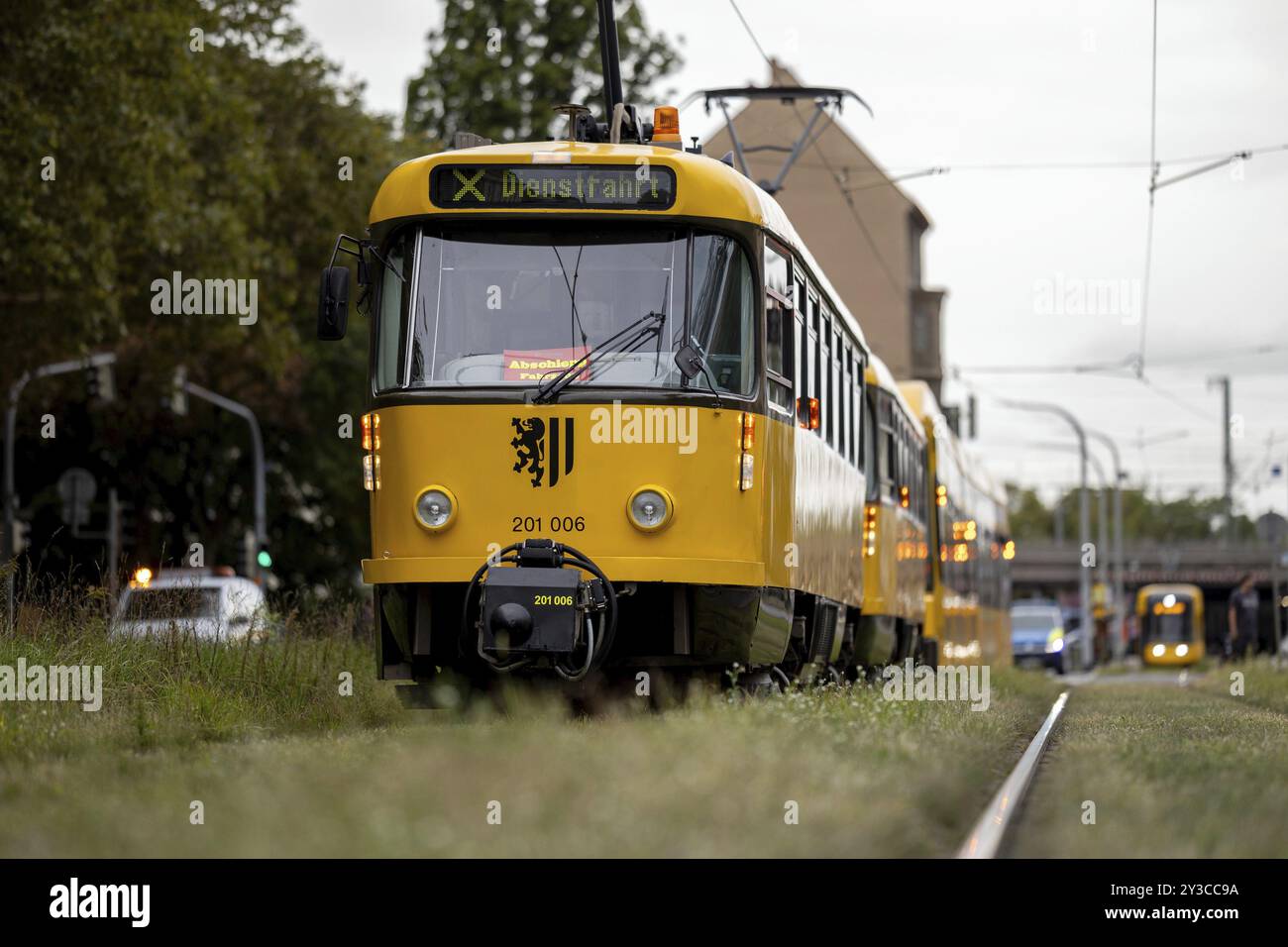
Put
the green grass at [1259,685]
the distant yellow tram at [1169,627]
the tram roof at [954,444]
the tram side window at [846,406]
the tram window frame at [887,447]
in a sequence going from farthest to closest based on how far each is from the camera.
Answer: the distant yellow tram at [1169,627], the tram roof at [954,444], the tram window frame at [887,447], the green grass at [1259,685], the tram side window at [846,406]

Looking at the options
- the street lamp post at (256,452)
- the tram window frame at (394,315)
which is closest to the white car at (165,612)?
the tram window frame at (394,315)

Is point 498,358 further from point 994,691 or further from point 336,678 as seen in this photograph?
point 994,691

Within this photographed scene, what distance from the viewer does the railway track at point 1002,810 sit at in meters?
7.23

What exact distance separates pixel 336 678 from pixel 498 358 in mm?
3310

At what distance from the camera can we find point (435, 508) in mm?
11992

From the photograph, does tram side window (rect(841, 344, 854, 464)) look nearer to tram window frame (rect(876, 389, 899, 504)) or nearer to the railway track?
tram window frame (rect(876, 389, 899, 504))

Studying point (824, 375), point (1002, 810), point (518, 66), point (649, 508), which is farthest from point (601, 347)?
point (518, 66)

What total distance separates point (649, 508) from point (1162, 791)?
403cm

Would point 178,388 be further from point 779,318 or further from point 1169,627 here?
point 1169,627

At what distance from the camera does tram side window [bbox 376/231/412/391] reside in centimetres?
1226

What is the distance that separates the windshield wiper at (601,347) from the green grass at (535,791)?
72.7 inches

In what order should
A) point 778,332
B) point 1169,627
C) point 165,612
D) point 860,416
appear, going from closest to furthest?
point 778,332 < point 165,612 < point 860,416 < point 1169,627

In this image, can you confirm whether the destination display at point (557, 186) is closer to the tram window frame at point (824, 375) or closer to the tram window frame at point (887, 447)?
the tram window frame at point (824, 375)
